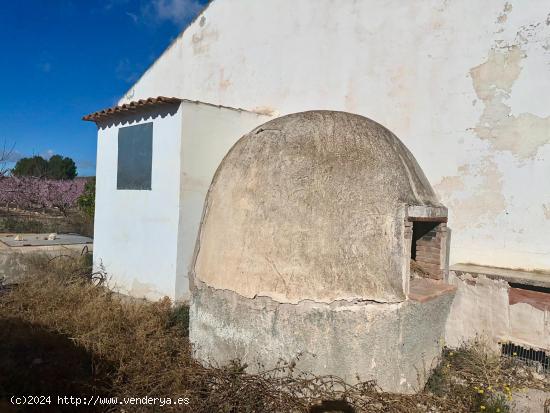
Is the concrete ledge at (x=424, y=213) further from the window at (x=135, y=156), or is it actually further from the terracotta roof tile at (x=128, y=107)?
the window at (x=135, y=156)

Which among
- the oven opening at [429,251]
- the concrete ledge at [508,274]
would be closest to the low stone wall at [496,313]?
the concrete ledge at [508,274]

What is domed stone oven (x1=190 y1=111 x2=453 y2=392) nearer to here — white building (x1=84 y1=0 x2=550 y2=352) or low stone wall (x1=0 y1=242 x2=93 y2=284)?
white building (x1=84 y1=0 x2=550 y2=352)

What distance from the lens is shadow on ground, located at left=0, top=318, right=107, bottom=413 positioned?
12.8 ft

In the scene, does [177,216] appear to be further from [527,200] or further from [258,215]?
[527,200]

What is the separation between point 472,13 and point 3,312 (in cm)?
811

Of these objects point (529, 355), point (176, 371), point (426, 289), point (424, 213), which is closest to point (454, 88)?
point (424, 213)

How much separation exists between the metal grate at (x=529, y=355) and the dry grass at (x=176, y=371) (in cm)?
21

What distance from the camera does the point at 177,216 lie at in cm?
639

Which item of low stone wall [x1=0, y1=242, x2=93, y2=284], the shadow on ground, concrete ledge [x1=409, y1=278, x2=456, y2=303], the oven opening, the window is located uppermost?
the window

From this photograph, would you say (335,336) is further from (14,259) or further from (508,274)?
(14,259)

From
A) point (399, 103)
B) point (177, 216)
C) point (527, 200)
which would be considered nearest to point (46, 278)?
point (177, 216)

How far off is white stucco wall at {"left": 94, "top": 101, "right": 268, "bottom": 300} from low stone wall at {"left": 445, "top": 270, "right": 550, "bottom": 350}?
4.20m

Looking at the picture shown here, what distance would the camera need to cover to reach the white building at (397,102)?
16.8ft

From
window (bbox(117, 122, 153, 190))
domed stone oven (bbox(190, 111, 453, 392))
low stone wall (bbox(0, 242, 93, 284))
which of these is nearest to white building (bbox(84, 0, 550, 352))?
window (bbox(117, 122, 153, 190))
